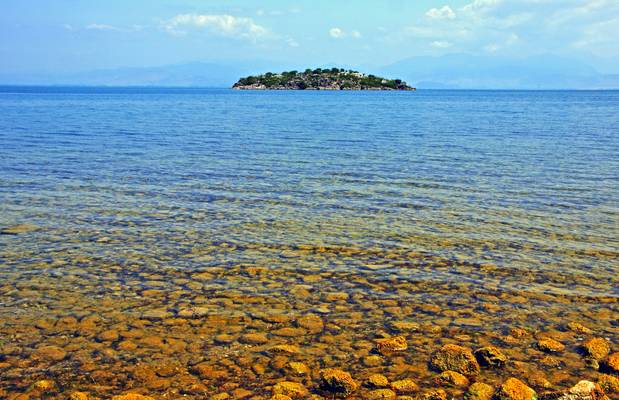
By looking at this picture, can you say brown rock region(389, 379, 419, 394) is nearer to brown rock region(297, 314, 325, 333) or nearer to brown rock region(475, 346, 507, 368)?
brown rock region(475, 346, 507, 368)

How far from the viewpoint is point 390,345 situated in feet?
30.2

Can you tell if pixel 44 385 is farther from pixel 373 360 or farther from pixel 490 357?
pixel 490 357

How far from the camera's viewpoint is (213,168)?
28.2 meters

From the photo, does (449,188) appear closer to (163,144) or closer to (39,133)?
(163,144)

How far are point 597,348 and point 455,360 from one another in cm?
269

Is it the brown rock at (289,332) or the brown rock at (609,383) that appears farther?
the brown rock at (289,332)

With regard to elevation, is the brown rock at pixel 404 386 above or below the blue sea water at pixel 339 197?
below

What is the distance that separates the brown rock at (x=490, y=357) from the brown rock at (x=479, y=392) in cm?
71

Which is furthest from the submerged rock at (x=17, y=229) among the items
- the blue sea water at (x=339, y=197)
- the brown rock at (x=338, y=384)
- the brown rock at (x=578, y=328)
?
the brown rock at (x=578, y=328)

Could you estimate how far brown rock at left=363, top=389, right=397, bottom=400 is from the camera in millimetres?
7727

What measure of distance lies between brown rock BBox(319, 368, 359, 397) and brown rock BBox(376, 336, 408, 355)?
49.8 inches

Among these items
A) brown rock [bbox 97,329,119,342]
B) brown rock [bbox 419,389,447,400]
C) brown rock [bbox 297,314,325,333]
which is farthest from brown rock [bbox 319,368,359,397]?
brown rock [bbox 97,329,119,342]

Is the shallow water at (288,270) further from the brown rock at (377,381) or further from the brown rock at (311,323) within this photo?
the brown rock at (377,381)

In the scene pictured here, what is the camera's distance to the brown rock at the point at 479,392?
25.1 ft
